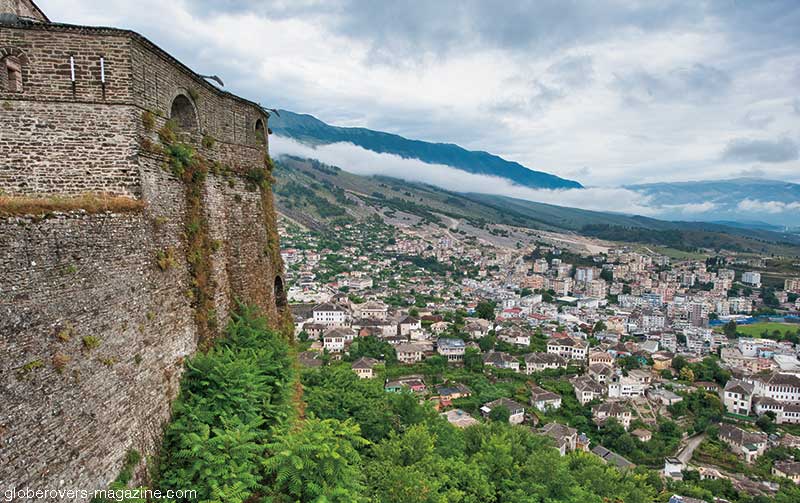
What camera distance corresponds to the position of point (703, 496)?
99.3 ft

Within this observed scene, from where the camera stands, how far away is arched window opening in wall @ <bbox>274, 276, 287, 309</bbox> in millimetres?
14280

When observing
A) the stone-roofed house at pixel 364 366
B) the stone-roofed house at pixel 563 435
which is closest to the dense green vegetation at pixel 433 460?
the stone-roofed house at pixel 563 435

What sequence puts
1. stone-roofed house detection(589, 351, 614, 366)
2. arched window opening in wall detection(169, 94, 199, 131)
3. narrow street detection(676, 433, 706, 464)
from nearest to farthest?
arched window opening in wall detection(169, 94, 199, 131) < narrow street detection(676, 433, 706, 464) < stone-roofed house detection(589, 351, 614, 366)

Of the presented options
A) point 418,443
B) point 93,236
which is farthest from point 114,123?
point 418,443

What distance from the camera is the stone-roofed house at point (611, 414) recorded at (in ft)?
141

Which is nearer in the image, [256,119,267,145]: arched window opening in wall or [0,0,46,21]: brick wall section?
[0,0,46,21]: brick wall section

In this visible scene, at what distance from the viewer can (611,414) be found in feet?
142

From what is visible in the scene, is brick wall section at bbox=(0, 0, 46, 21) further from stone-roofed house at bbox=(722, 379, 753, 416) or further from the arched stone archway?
stone-roofed house at bbox=(722, 379, 753, 416)

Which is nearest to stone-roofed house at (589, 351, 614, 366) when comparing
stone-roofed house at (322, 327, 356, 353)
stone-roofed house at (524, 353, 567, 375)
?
stone-roofed house at (524, 353, 567, 375)

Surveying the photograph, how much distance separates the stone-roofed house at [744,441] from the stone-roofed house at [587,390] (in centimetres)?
1033

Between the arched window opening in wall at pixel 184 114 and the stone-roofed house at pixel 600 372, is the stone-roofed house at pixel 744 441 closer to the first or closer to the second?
the stone-roofed house at pixel 600 372

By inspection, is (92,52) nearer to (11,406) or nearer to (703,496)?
(11,406)

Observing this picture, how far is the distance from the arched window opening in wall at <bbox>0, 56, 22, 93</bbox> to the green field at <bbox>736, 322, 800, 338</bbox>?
9752 cm

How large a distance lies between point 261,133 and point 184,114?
3771 mm
